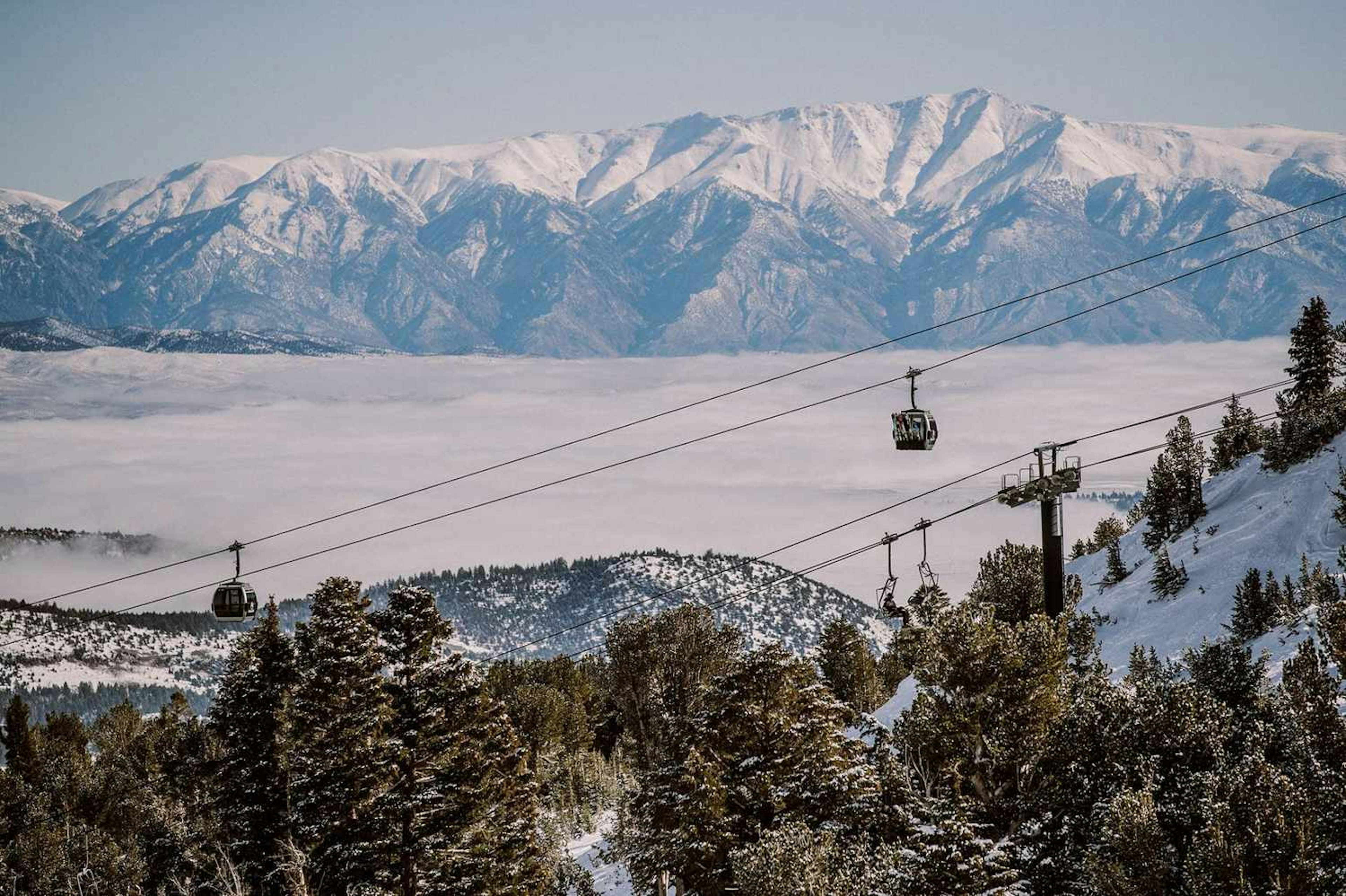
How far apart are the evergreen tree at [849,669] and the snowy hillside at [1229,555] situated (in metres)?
19.8

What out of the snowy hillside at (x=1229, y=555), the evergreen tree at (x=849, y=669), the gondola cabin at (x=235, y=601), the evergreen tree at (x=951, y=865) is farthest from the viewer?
the evergreen tree at (x=849, y=669)

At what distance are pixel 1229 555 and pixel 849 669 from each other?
3317cm

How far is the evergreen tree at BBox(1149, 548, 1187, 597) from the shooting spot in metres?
97.9

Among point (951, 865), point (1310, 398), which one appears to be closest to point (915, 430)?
point (951, 865)

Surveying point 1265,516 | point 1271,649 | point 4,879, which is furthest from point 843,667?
point 4,879

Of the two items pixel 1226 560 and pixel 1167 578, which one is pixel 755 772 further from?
pixel 1226 560

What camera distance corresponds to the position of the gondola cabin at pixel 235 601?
4653 cm

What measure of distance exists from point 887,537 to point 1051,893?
1546 centimetres

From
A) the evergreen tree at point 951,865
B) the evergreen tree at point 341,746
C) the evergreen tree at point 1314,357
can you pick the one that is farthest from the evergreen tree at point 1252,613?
the evergreen tree at point 341,746

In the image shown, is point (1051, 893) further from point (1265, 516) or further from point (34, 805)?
point (34, 805)

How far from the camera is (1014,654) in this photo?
5100 centimetres

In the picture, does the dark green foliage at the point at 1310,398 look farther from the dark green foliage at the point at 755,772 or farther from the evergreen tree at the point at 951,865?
the evergreen tree at the point at 951,865

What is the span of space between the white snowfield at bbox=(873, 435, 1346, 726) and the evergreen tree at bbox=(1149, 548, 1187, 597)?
50 centimetres

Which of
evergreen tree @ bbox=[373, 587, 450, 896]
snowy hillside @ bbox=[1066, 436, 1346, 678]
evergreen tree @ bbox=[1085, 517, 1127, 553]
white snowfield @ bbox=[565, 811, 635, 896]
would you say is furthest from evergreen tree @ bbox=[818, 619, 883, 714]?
evergreen tree @ bbox=[373, 587, 450, 896]
